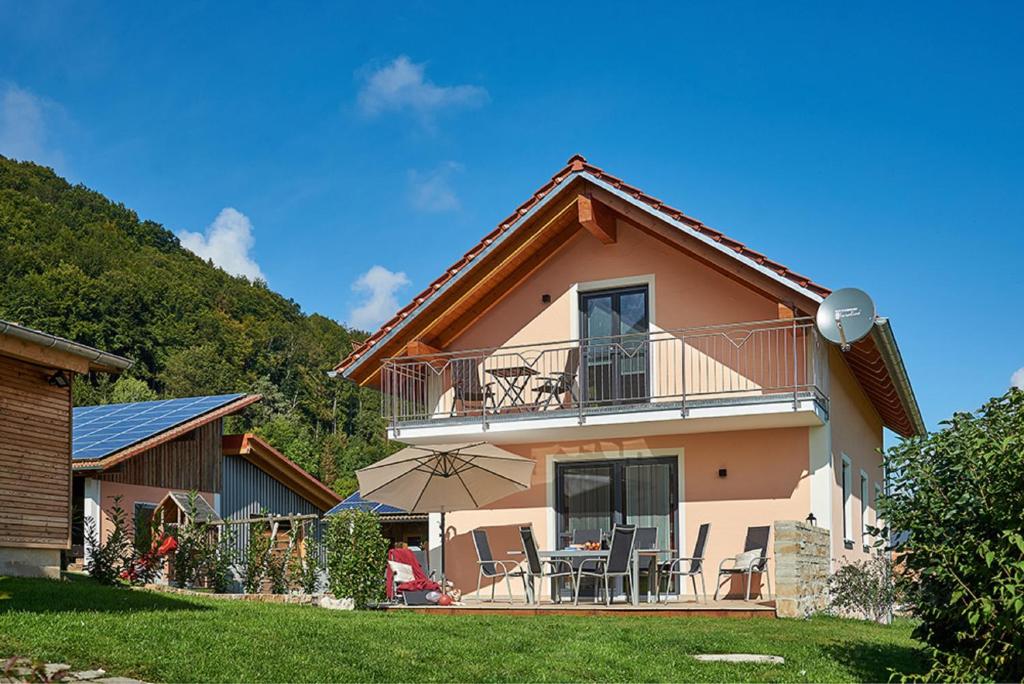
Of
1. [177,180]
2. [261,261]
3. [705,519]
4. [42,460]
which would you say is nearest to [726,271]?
[705,519]

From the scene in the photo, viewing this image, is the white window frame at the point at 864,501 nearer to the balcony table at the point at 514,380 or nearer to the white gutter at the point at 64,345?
the balcony table at the point at 514,380

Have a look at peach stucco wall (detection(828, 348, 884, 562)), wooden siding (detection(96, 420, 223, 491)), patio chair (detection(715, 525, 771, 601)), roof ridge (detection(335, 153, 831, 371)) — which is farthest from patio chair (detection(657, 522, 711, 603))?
wooden siding (detection(96, 420, 223, 491))

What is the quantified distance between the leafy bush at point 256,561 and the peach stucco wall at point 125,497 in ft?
13.7

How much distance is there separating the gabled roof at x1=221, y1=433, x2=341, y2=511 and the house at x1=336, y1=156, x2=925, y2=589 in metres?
7.82

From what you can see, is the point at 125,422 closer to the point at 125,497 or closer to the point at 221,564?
the point at 125,497

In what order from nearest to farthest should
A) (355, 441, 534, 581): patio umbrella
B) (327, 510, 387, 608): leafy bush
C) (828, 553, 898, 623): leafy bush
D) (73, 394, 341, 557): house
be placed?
1. (327, 510, 387, 608): leafy bush
2. (828, 553, 898, 623): leafy bush
3. (355, 441, 534, 581): patio umbrella
4. (73, 394, 341, 557): house

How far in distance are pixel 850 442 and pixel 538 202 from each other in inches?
258

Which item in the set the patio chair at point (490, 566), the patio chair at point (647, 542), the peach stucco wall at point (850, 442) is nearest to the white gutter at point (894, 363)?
the peach stucco wall at point (850, 442)

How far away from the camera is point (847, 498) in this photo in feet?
58.2

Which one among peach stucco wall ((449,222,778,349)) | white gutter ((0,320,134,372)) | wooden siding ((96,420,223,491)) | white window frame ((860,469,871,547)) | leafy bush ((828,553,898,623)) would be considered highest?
peach stucco wall ((449,222,778,349))

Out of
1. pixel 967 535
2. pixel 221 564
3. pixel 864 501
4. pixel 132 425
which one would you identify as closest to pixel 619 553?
pixel 967 535

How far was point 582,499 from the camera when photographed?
1645 centimetres

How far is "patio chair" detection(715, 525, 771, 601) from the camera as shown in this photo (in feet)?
46.0

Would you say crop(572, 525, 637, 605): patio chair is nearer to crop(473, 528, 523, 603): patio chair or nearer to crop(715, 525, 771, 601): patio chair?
crop(715, 525, 771, 601): patio chair
